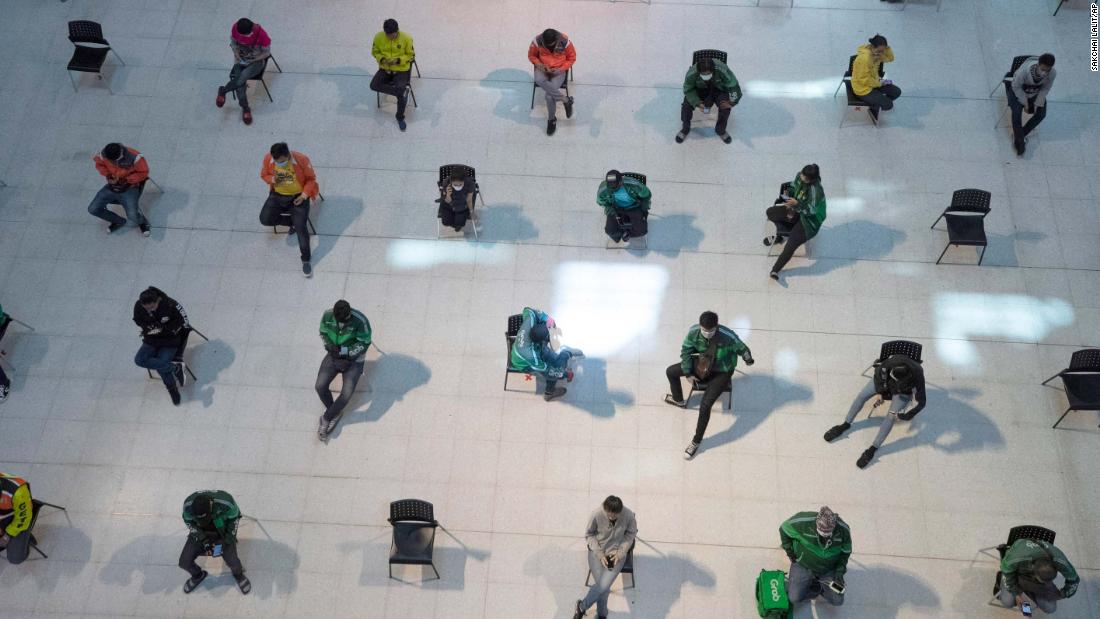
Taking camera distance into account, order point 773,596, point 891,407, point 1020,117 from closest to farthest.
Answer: point 773,596 < point 891,407 < point 1020,117

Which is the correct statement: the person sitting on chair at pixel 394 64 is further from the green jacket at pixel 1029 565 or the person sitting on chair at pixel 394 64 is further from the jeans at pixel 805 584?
the green jacket at pixel 1029 565

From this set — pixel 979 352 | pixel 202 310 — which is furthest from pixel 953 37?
pixel 202 310

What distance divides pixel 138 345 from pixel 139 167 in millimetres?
2024

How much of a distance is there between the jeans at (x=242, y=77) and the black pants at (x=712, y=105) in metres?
5.23

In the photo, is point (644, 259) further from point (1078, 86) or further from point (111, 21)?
point (111, 21)

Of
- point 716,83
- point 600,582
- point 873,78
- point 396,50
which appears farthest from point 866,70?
point 600,582

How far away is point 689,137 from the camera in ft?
36.4

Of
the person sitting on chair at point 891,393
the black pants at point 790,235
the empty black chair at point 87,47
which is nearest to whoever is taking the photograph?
the person sitting on chair at point 891,393

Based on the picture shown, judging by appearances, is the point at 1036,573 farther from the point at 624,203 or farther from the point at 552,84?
the point at 552,84

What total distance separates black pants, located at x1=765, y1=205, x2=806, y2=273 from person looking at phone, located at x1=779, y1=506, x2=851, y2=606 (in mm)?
2905

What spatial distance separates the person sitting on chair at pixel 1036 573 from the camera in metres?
7.54

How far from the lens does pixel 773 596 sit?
26.1ft

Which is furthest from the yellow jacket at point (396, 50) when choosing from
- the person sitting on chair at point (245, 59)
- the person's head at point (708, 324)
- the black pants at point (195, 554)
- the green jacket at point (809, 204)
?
the black pants at point (195, 554)

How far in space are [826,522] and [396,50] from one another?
23.7 ft
